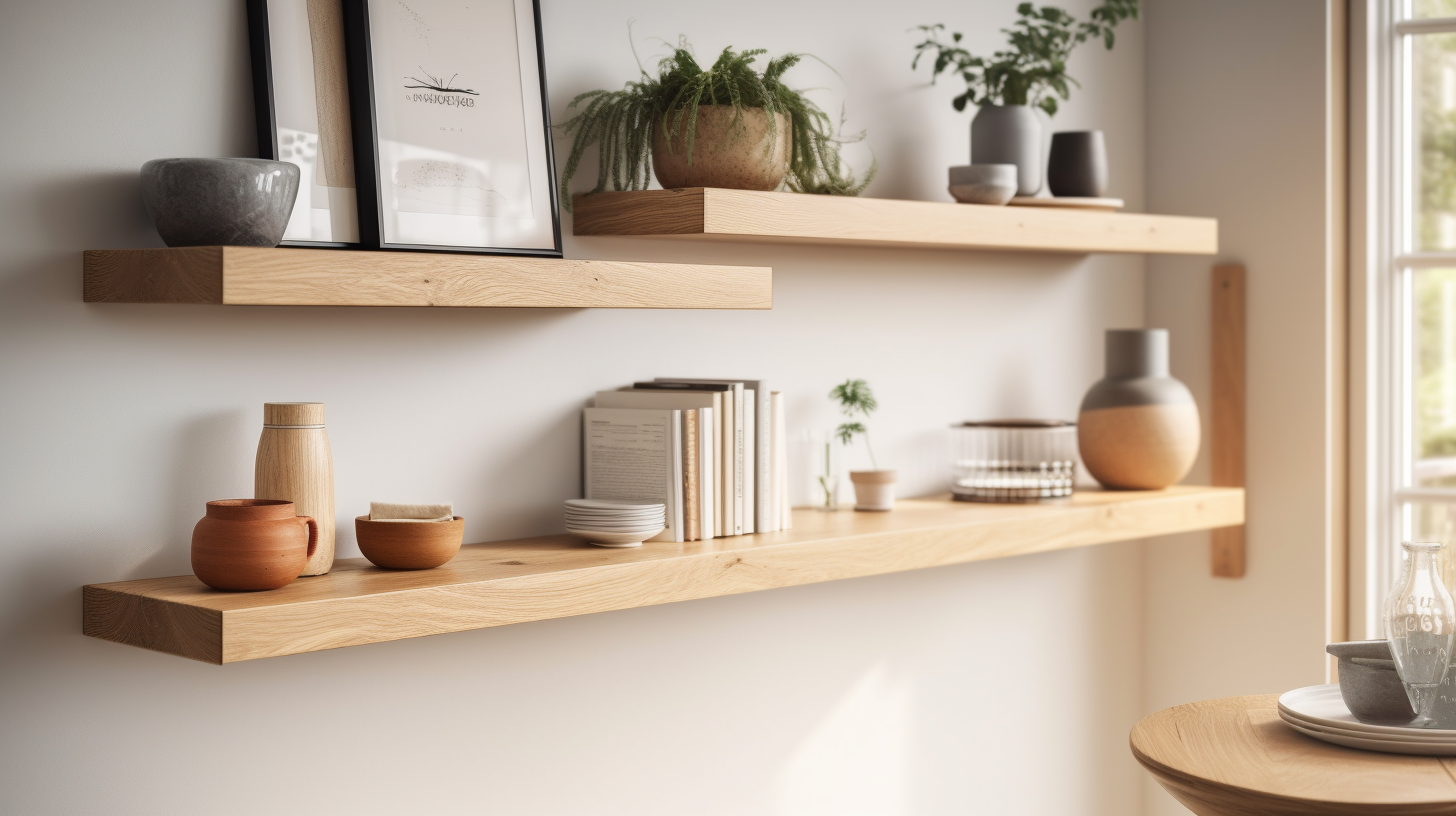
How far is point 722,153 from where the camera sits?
2.09 meters

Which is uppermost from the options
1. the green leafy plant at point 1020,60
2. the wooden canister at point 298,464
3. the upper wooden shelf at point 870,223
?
the green leafy plant at point 1020,60

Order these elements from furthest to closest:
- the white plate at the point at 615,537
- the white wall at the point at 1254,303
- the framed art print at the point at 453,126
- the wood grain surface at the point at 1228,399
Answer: the wood grain surface at the point at 1228,399, the white wall at the point at 1254,303, the white plate at the point at 615,537, the framed art print at the point at 453,126

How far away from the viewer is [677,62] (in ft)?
6.95

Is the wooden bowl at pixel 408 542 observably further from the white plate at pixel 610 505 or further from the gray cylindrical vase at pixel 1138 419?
the gray cylindrical vase at pixel 1138 419

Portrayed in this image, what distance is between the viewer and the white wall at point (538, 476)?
1696mm

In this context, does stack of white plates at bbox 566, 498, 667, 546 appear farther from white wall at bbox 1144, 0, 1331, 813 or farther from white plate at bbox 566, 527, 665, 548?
white wall at bbox 1144, 0, 1331, 813

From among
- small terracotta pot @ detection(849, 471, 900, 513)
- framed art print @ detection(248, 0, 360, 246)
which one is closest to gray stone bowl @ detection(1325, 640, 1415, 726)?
small terracotta pot @ detection(849, 471, 900, 513)

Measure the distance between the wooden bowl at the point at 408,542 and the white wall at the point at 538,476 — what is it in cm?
13

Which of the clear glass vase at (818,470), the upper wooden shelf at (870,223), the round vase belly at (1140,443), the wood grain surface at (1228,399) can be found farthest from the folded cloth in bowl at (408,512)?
the wood grain surface at (1228,399)

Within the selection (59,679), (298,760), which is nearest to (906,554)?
(298,760)

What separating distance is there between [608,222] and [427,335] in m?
0.33

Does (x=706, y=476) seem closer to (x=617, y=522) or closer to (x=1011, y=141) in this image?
(x=617, y=522)

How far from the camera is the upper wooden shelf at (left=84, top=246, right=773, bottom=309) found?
1569 mm

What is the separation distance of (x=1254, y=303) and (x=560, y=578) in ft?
5.92
